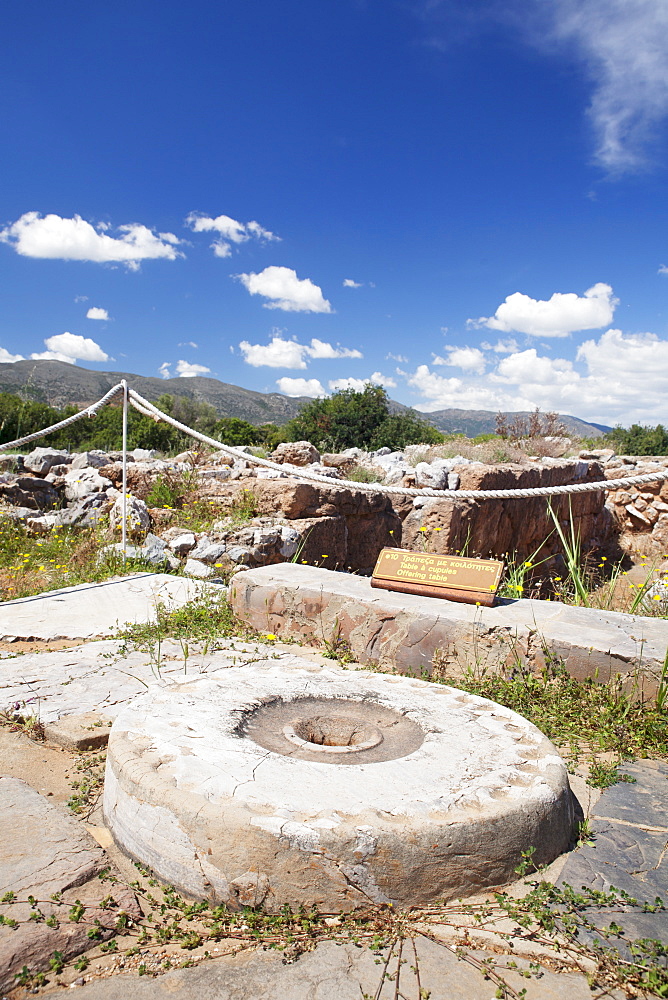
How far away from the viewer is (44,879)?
178cm

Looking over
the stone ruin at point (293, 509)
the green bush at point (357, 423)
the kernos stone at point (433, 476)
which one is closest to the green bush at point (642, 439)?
the green bush at point (357, 423)

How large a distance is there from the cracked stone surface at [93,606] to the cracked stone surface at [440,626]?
2.34 ft

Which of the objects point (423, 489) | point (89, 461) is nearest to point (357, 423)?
point (89, 461)

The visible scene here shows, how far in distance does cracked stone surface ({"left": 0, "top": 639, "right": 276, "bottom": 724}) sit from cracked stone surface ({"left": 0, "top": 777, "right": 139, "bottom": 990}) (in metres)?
0.87

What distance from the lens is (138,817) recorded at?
1.95m

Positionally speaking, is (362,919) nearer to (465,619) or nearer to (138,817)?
(138,817)

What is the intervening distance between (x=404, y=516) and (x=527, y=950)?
21.2ft

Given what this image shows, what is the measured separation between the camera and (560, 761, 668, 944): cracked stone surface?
172 centimetres

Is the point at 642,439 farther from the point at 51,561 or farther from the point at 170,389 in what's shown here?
the point at 170,389

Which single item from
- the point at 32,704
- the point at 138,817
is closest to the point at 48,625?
the point at 32,704

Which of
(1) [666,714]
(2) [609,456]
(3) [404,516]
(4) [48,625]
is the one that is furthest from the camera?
(2) [609,456]

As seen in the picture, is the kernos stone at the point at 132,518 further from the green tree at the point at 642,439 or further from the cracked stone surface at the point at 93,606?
the green tree at the point at 642,439

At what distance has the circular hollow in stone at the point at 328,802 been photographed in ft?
5.65

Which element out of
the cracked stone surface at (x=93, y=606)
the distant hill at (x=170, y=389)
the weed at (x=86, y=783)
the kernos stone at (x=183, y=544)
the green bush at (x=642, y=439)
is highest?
the distant hill at (x=170, y=389)
